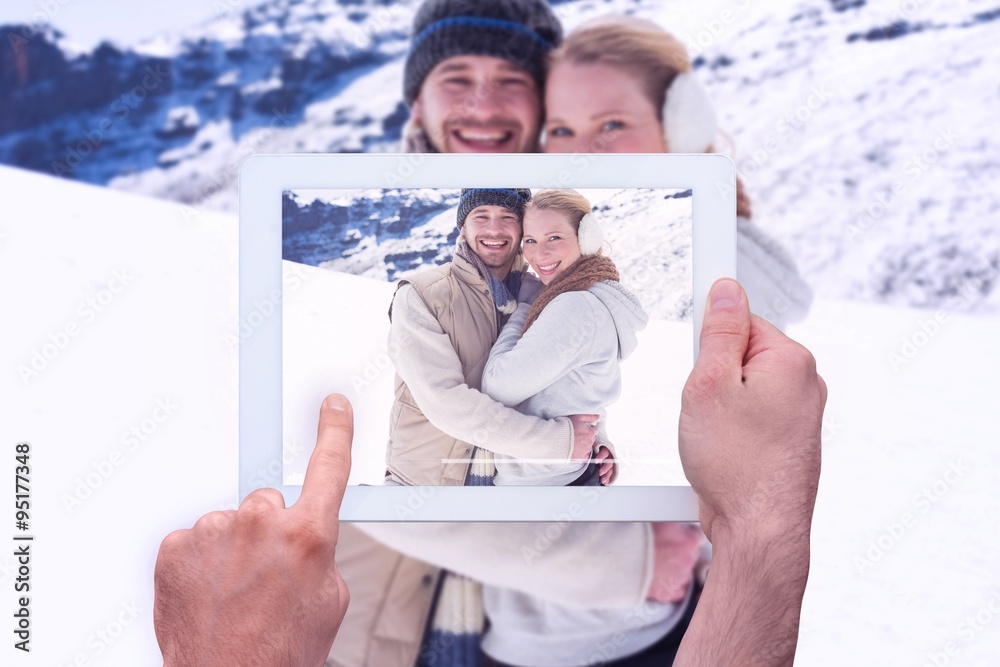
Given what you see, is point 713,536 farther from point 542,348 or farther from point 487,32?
point 487,32

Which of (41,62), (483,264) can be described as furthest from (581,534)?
(41,62)

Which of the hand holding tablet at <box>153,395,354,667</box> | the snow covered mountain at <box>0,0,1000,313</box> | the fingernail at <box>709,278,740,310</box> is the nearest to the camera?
the hand holding tablet at <box>153,395,354,667</box>

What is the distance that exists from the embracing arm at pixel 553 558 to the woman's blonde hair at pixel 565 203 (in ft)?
1.61

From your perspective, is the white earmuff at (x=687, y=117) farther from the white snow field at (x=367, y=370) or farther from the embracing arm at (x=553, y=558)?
the embracing arm at (x=553, y=558)

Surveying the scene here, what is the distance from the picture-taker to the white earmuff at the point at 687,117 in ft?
3.31

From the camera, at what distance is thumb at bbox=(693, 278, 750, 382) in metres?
0.62

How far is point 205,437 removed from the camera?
3.44 feet

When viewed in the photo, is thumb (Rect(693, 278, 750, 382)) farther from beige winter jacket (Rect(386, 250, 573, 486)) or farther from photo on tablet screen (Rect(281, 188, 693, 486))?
beige winter jacket (Rect(386, 250, 573, 486))

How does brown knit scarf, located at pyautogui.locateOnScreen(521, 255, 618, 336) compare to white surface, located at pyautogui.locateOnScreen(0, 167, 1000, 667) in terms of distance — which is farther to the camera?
white surface, located at pyautogui.locateOnScreen(0, 167, 1000, 667)

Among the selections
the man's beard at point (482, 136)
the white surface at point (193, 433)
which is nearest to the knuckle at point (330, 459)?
the white surface at point (193, 433)

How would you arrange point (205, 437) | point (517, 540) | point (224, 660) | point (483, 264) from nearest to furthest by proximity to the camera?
point (224, 660) < point (483, 264) < point (517, 540) < point (205, 437)

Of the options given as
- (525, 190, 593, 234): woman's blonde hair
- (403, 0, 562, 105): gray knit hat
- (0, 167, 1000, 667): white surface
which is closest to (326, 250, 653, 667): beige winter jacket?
(0, 167, 1000, 667): white surface

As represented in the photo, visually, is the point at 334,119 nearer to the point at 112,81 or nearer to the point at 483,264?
the point at 112,81

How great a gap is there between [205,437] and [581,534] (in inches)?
25.3
